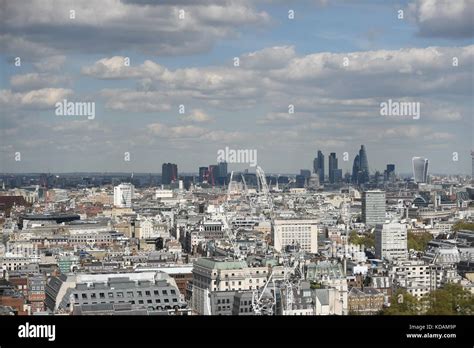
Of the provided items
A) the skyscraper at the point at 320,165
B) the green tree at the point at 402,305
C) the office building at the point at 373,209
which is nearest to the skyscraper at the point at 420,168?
the skyscraper at the point at 320,165

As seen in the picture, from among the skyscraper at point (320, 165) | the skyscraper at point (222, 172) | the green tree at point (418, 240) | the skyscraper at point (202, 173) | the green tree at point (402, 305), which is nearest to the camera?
the green tree at point (402, 305)

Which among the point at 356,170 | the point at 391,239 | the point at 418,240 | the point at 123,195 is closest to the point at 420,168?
the point at 356,170

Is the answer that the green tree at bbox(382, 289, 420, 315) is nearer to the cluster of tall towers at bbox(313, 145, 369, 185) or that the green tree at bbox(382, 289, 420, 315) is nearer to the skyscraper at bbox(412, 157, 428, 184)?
the cluster of tall towers at bbox(313, 145, 369, 185)

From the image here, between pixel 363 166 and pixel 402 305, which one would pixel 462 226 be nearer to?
pixel 363 166

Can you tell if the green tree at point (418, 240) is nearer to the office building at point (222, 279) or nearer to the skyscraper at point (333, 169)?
Answer: the skyscraper at point (333, 169)
